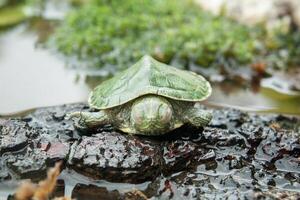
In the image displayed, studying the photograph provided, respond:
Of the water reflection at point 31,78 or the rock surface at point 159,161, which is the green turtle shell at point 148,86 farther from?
the water reflection at point 31,78

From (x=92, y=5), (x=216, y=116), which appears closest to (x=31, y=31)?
(x=92, y=5)

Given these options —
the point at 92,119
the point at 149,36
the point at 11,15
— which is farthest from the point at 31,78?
the point at 92,119

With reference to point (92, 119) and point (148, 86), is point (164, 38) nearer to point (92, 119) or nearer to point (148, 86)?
point (92, 119)

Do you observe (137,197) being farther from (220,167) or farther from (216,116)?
(216,116)

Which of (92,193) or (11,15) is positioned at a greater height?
(11,15)

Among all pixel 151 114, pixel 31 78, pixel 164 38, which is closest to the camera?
pixel 151 114

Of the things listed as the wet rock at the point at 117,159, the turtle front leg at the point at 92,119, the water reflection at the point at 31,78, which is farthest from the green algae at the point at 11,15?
the wet rock at the point at 117,159

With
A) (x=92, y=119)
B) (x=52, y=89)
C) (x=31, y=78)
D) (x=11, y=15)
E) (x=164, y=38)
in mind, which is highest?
(x=11, y=15)
